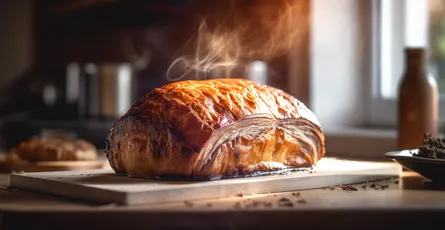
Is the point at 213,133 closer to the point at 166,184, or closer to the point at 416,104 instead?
the point at 166,184

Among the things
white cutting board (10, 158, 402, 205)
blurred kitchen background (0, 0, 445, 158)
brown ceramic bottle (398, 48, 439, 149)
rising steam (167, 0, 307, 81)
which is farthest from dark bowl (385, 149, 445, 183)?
rising steam (167, 0, 307, 81)

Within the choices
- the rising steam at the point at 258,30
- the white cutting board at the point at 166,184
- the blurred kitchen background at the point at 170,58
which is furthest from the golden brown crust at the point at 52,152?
the blurred kitchen background at the point at 170,58

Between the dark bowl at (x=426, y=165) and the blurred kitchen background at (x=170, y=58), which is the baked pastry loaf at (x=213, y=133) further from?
the blurred kitchen background at (x=170, y=58)

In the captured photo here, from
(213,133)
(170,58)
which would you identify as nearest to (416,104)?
(213,133)

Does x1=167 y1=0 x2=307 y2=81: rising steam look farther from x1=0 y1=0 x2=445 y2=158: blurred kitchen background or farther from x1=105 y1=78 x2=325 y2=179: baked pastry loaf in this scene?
x1=105 y1=78 x2=325 y2=179: baked pastry loaf

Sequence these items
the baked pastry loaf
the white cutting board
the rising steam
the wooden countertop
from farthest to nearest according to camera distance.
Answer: the rising steam, the baked pastry loaf, the white cutting board, the wooden countertop

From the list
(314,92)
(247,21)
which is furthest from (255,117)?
(247,21)
